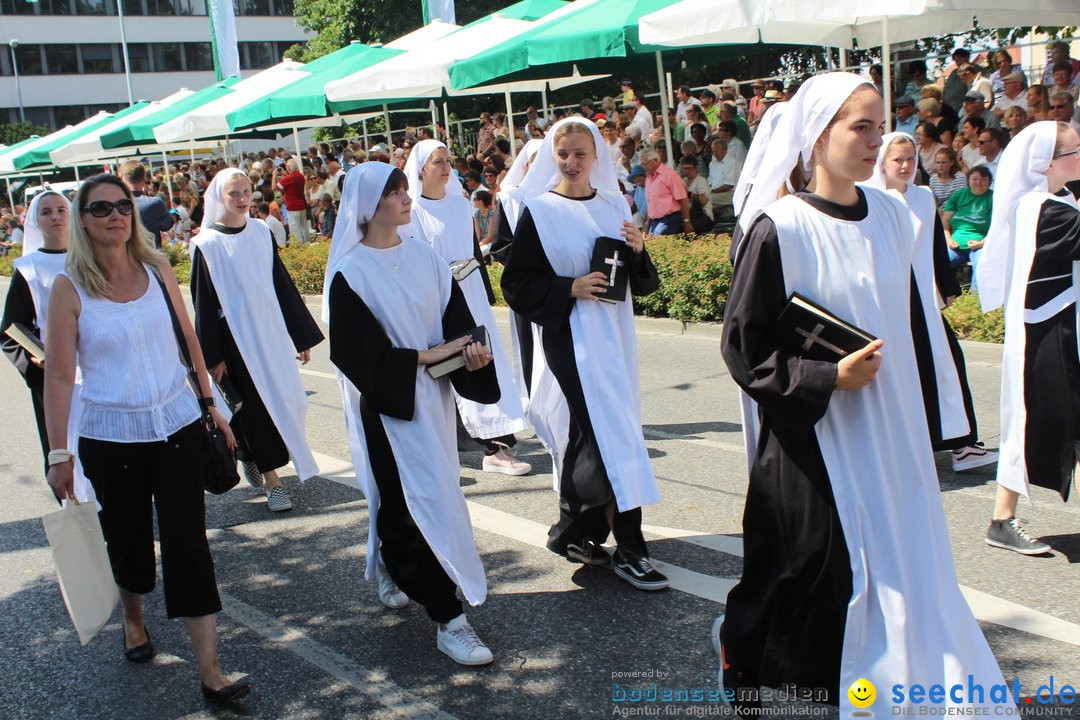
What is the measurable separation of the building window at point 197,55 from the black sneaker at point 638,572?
68370 mm

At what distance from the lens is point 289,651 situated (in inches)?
177

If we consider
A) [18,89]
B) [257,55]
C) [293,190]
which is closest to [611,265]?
[293,190]

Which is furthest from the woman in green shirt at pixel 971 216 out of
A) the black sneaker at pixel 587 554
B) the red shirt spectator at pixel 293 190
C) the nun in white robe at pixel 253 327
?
the red shirt spectator at pixel 293 190

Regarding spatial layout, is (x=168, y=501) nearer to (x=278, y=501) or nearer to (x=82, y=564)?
(x=82, y=564)

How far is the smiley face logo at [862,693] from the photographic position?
308cm

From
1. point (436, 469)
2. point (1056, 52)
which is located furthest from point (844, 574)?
point (1056, 52)

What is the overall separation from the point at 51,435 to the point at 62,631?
1399 mm

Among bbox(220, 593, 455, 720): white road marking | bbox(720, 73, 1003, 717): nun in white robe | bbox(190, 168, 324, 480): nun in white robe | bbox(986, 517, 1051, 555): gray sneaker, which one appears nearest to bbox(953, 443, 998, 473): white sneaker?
bbox(986, 517, 1051, 555): gray sneaker

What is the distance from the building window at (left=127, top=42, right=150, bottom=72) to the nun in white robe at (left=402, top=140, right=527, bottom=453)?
65097 mm

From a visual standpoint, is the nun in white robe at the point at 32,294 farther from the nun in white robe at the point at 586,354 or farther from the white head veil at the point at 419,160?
the nun in white robe at the point at 586,354

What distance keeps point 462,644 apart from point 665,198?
34.2ft

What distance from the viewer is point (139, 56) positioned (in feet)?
217

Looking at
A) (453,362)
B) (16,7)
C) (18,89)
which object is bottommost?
(453,362)

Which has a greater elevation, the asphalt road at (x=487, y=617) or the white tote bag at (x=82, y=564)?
the white tote bag at (x=82, y=564)
